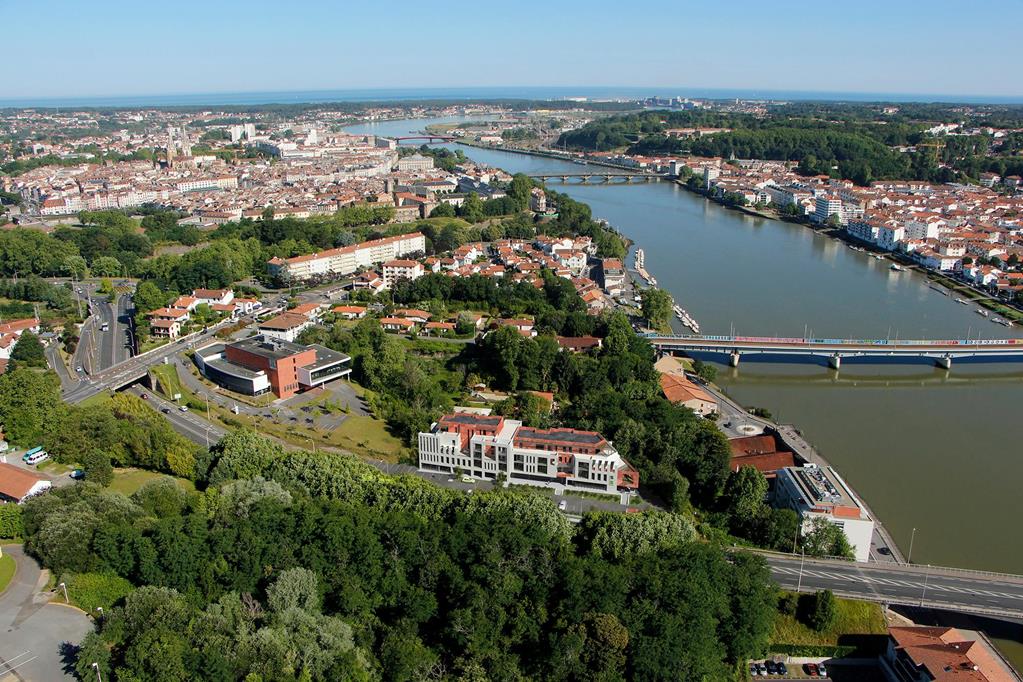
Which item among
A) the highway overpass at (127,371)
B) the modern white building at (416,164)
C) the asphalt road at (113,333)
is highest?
the modern white building at (416,164)

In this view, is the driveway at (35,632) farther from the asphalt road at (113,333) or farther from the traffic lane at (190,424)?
the asphalt road at (113,333)

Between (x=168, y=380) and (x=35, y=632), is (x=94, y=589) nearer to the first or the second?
(x=35, y=632)

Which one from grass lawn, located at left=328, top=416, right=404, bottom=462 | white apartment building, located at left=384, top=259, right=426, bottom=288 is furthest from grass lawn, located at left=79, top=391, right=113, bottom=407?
white apartment building, located at left=384, top=259, right=426, bottom=288

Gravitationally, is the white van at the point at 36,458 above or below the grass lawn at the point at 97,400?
below

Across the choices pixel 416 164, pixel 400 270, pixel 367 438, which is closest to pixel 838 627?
pixel 367 438

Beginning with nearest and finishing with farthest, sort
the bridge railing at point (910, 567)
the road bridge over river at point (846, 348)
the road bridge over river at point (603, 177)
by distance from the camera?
the bridge railing at point (910, 567) → the road bridge over river at point (846, 348) → the road bridge over river at point (603, 177)

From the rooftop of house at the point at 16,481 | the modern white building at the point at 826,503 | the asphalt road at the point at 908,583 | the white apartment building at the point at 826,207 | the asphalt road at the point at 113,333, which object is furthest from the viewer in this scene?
the white apartment building at the point at 826,207

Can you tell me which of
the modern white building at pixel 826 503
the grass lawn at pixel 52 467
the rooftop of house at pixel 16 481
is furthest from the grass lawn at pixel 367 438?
the modern white building at pixel 826 503

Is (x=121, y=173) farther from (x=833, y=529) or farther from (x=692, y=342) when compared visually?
(x=833, y=529)
